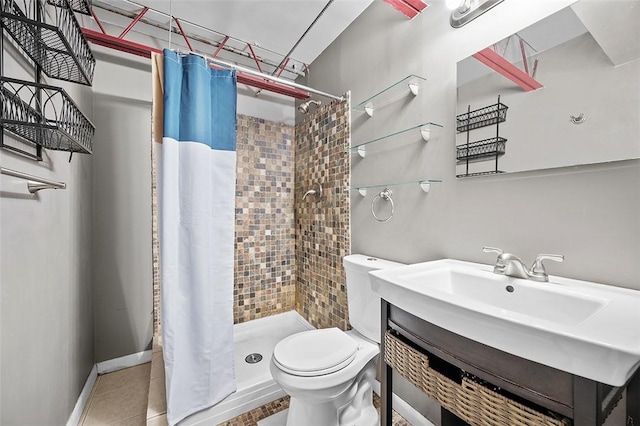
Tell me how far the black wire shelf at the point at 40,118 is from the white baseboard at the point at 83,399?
135 cm

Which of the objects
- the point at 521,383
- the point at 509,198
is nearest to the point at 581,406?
the point at 521,383

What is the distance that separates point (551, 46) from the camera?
0.98 m

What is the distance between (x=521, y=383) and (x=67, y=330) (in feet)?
6.19

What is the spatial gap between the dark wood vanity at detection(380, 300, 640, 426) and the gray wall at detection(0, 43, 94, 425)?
4.17ft

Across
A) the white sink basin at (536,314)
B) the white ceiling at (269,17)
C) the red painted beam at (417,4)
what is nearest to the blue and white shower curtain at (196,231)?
the white ceiling at (269,17)

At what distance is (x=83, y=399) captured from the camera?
62.4 inches

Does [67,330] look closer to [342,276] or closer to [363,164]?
[342,276]

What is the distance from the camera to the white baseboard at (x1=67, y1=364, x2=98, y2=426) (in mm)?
1403

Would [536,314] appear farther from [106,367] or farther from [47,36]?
[106,367]

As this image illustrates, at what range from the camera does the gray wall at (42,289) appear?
0.88m

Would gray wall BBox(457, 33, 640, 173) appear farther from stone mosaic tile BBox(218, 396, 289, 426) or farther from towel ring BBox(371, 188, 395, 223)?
stone mosaic tile BBox(218, 396, 289, 426)

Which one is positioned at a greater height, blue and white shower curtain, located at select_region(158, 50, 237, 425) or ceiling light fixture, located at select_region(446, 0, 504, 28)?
ceiling light fixture, located at select_region(446, 0, 504, 28)

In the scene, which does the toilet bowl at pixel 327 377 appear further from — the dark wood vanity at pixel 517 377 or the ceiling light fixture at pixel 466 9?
the ceiling light fixture at pixel 466 9

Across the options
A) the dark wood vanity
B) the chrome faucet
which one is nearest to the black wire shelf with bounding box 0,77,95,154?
the dark wood vanity
